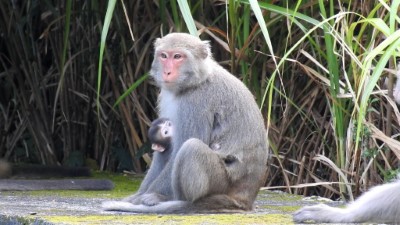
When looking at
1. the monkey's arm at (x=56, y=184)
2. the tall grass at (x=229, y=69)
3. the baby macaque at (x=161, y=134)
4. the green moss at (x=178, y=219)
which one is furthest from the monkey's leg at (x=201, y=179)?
the monkey's arm at (x=56, y=184)

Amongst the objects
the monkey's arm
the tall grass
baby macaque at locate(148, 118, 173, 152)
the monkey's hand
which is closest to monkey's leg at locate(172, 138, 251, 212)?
baby macaque at locate(148, 118, 173, 152)

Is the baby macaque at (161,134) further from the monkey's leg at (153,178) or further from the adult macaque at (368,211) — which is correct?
the adult macaque at (368,211)

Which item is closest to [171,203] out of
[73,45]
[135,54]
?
[135,54]

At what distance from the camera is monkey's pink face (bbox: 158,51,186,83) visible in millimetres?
5570

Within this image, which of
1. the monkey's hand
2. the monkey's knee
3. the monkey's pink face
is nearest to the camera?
the monkey's hand

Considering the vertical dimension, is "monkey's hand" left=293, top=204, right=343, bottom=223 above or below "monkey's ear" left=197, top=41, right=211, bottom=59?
below

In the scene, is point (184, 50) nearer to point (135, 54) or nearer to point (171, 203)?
point (171, 203)

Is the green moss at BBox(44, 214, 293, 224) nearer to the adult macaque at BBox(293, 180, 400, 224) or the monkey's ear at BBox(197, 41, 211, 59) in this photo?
the adult macaque at BBox(293, 180, 400, 224)

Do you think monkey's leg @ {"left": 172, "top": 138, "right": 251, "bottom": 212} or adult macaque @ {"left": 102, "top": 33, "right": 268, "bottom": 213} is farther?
adult macaque @ {"left": 102, "top": 33, "right": 268, "bottom": 213}

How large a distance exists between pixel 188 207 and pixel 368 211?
92cm

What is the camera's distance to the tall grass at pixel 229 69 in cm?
605

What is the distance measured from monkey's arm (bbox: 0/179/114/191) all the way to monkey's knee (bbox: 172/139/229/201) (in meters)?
1.57

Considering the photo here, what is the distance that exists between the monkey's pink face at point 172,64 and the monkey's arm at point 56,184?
1.53 m

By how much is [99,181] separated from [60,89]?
1.58m
